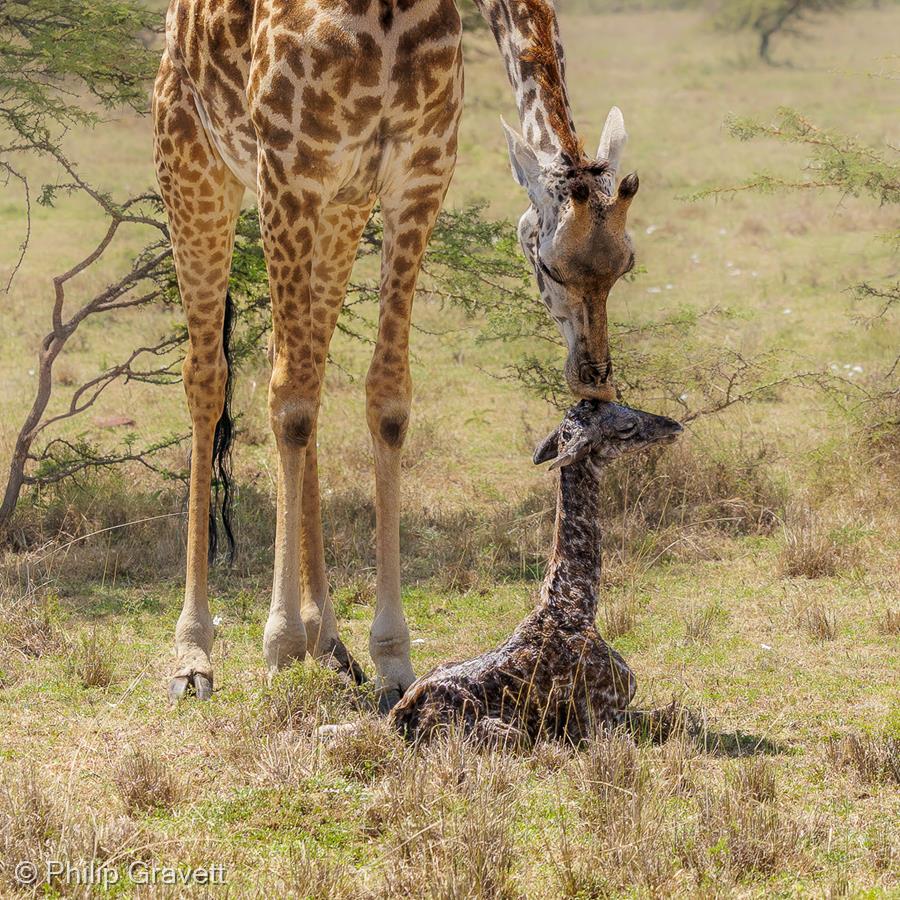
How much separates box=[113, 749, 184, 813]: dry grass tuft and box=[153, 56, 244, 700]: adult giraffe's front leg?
1475 mm

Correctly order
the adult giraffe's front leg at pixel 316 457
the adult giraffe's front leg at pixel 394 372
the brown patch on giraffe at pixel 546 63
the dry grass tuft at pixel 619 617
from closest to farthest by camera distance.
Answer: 1. the brown patch on giraffe at pixel 546 63
2. the adult giraffe's front leg at pixel 394 372
3. the adult giraffe's front leg at pixel 316 457
4. the dry grass tuft at pixel 619 617

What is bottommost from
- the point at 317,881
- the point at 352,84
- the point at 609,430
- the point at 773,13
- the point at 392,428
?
the point at 317,881

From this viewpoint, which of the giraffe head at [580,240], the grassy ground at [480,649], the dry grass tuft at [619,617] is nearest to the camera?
the grassy ground at [480,649]

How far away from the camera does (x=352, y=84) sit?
15.0 feet

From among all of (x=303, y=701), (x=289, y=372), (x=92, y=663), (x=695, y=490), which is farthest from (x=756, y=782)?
(x=695, y=490)

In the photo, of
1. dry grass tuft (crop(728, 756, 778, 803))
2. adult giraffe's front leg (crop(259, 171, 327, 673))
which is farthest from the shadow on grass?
adult giraffe's front leg (crop(259, 171, 327, 673))

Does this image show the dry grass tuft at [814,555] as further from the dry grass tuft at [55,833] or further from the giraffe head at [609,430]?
the dry grass tuft at [55,833]

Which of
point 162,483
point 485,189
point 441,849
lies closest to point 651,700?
point 441,849

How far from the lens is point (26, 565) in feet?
21.4

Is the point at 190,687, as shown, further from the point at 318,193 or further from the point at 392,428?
the point at 318,193

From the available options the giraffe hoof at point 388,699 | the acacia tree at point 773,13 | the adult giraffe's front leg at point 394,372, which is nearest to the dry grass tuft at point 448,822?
the giraffe hoof at point 388,699

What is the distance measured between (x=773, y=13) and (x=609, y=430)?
34428 millimetres

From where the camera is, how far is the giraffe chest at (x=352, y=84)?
4.56 meters

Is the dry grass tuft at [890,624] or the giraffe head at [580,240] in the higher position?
the giraffe head at [580,240]
